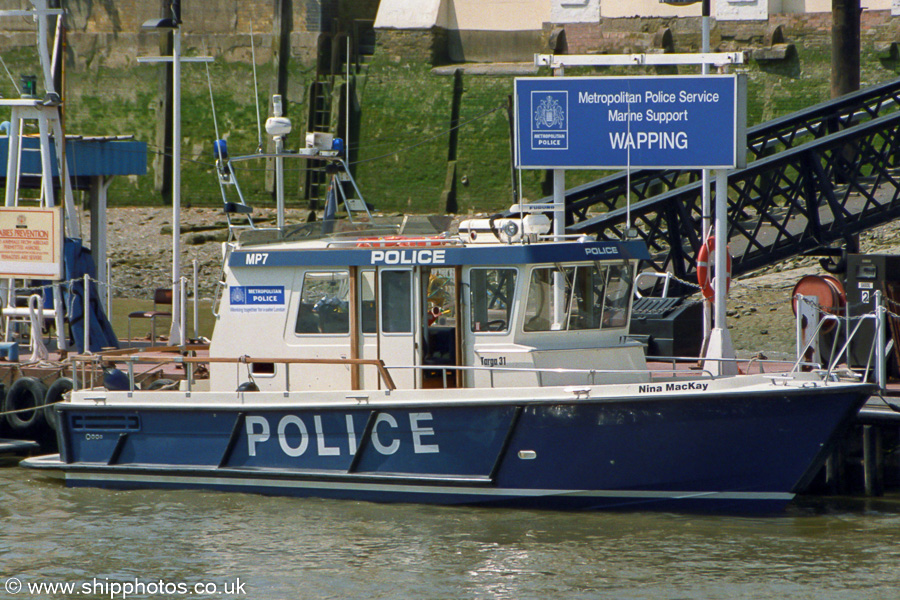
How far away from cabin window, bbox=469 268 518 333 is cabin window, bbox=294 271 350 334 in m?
1.10

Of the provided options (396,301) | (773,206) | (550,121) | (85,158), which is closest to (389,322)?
(396,301)

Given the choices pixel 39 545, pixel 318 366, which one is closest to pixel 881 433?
pixel 318 366

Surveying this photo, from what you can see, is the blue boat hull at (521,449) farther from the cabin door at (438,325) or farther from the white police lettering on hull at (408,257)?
the white police lettering on hull at (408,257)

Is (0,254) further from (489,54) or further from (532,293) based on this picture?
(489,54)

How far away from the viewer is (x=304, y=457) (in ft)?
31.5

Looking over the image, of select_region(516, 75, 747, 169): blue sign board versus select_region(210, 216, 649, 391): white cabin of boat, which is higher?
select_region(516, 75, 747, 169): blue sign board

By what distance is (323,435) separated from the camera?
9477 millimetres

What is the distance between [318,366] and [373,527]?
1.54m

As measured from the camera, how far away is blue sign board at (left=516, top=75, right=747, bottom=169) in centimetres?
981

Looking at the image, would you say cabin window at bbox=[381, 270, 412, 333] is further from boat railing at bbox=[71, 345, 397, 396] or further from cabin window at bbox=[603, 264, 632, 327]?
cabin window at bbox=[603, 264, 632, 327]

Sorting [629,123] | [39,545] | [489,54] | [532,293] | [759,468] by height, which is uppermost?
[489,54]

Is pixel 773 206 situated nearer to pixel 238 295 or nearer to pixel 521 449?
pixel 521 449

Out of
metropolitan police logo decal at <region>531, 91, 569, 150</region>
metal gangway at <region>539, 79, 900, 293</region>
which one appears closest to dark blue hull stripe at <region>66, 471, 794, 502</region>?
metropolitan police logo decal at <region>531, 91, 569, 150</region>

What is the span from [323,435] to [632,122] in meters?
3.78
